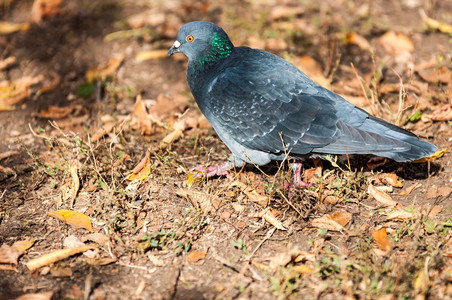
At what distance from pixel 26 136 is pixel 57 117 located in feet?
1.52

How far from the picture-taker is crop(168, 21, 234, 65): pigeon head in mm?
4816

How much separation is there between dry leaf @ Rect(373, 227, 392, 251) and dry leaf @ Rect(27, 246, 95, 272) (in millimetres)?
2310

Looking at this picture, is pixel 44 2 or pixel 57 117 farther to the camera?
pixel 44 2

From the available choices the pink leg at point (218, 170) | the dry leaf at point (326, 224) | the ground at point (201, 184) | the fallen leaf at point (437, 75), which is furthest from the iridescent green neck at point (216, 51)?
the fallen leaf at point (437, 75)

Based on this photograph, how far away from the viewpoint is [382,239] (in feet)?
12.8

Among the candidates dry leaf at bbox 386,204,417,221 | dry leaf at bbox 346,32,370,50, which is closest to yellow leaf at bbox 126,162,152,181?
dry leaf at bbox 386,204,417,221

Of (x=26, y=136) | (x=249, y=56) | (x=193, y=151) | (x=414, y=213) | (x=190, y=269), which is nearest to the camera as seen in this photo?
(x=190, y=269)

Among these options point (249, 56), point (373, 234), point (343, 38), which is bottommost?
point (373, 234)

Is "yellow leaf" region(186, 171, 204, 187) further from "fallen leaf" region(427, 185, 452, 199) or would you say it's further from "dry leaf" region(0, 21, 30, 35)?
"dry leaf" region(0, 21, 30, 35)

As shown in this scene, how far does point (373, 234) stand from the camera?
398cm

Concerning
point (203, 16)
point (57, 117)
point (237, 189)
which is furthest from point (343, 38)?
point (57, 117)

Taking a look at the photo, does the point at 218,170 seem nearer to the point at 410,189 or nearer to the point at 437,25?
the point at 410,189

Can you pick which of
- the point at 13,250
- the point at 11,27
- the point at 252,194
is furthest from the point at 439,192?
the point at 11,27

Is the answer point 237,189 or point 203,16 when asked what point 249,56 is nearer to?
point 237,189
